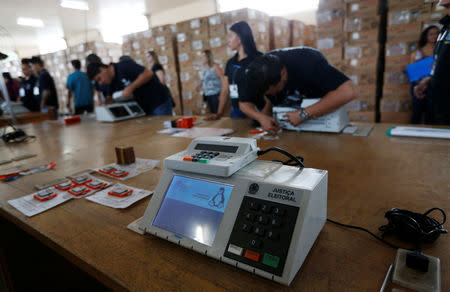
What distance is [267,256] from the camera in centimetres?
45

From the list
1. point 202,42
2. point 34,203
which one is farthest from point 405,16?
point 34,203

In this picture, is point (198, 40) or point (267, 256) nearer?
point (267, 256)

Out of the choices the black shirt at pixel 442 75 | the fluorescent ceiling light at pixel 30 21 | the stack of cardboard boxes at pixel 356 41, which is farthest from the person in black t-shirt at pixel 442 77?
the fluorescent ceiling light at pixel 30 21

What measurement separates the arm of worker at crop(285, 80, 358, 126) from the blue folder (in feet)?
5.16

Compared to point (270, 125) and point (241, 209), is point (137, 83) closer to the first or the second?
Answer: point (270, 125)

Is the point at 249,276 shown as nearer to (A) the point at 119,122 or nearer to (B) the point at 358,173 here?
(B) the point at 358,173

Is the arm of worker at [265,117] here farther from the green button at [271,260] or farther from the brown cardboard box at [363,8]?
the brown cardboard box at [363,8]

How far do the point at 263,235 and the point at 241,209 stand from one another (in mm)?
65

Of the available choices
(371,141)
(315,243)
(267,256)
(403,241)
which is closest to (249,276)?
(267,256)

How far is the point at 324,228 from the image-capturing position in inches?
22.9

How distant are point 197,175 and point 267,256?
0.23m

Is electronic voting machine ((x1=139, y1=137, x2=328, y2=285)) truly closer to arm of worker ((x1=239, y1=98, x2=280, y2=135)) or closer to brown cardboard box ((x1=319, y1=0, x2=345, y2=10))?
arm of worker ((x1=239, y1=98, x2=280, y2=135))

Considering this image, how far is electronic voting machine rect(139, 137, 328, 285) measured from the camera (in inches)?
17.6

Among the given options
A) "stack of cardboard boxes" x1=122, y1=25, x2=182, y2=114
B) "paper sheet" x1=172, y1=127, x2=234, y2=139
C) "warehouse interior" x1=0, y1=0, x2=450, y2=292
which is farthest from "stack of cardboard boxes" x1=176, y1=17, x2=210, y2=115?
"paper sheet" x1=172, y1=127, x2=234, y2=139
